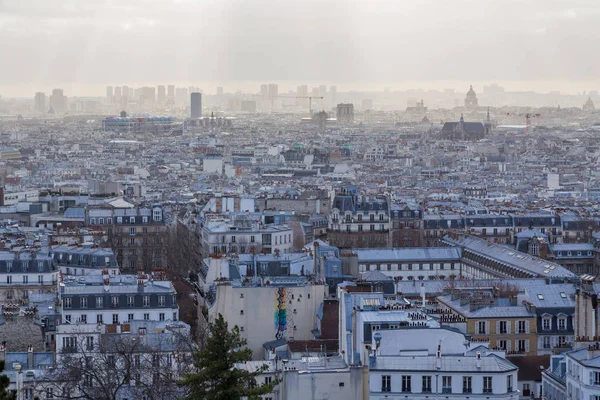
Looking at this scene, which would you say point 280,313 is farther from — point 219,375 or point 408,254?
point 219,375

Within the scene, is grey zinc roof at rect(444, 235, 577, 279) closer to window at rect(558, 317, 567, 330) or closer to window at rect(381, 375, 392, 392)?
window at rect(558, 317, 567, 330)

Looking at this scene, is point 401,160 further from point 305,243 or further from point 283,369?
point 283,369

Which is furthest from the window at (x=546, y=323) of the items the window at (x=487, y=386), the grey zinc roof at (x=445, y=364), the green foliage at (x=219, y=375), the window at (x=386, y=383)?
the green foliage at (x=219, y=375)

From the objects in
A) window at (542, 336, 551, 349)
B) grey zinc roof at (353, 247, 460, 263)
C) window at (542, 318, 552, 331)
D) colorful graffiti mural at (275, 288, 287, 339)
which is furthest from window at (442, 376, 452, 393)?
grey zinc roof at (353, 247, 460, 263)

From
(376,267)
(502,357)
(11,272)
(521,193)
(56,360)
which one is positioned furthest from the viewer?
(521,193)

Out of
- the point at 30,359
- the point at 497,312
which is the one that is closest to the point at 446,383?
the point at 497,312

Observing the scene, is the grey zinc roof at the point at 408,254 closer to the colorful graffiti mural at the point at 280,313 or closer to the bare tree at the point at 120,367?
the colorful graffiti mural at the point at 280,313

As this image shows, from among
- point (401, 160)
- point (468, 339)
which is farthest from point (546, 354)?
point (401, 160)
